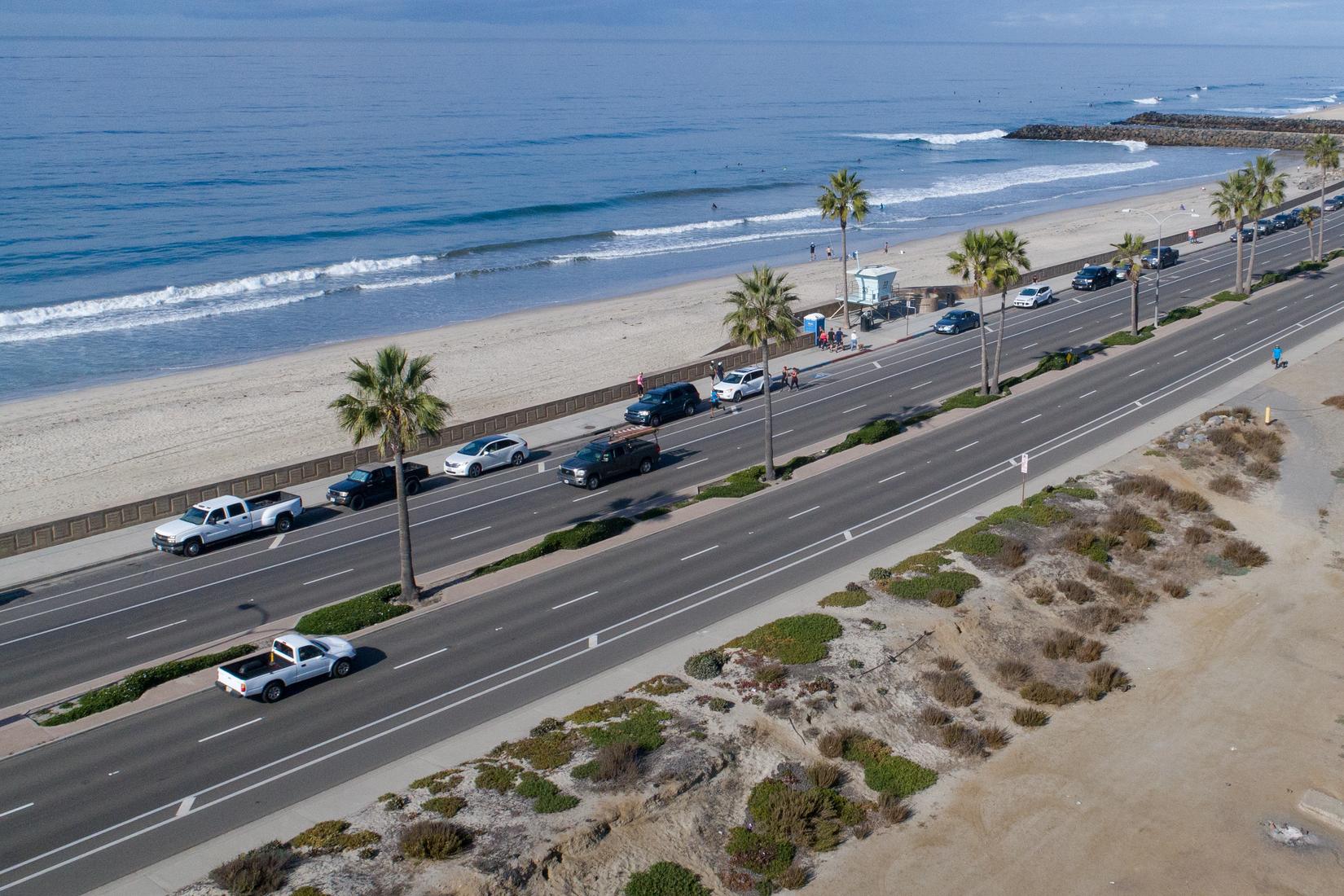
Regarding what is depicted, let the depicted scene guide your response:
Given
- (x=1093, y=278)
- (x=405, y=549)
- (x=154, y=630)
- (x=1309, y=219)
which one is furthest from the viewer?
(x=1309, y=219)

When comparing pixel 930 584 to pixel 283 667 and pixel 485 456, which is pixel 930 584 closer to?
pixel 283 667

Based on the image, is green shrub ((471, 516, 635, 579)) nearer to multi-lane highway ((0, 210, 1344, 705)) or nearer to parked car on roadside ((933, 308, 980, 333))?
multi-lane highway ((0, 210, 1344, 705))

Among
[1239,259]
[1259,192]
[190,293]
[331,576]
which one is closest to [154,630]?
[331,576]

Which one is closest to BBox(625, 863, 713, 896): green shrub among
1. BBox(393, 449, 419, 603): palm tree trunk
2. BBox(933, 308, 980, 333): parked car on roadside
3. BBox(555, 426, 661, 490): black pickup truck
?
BBox(393, 449, 419, 603): palm tree trunk

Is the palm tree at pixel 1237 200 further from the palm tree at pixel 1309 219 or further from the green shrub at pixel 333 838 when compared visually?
the green shrub at pixel 333 838

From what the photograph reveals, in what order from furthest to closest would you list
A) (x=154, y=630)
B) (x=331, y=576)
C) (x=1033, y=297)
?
(x=1033, y=297) → (x=331, y=576) → (x=154, y=630)
